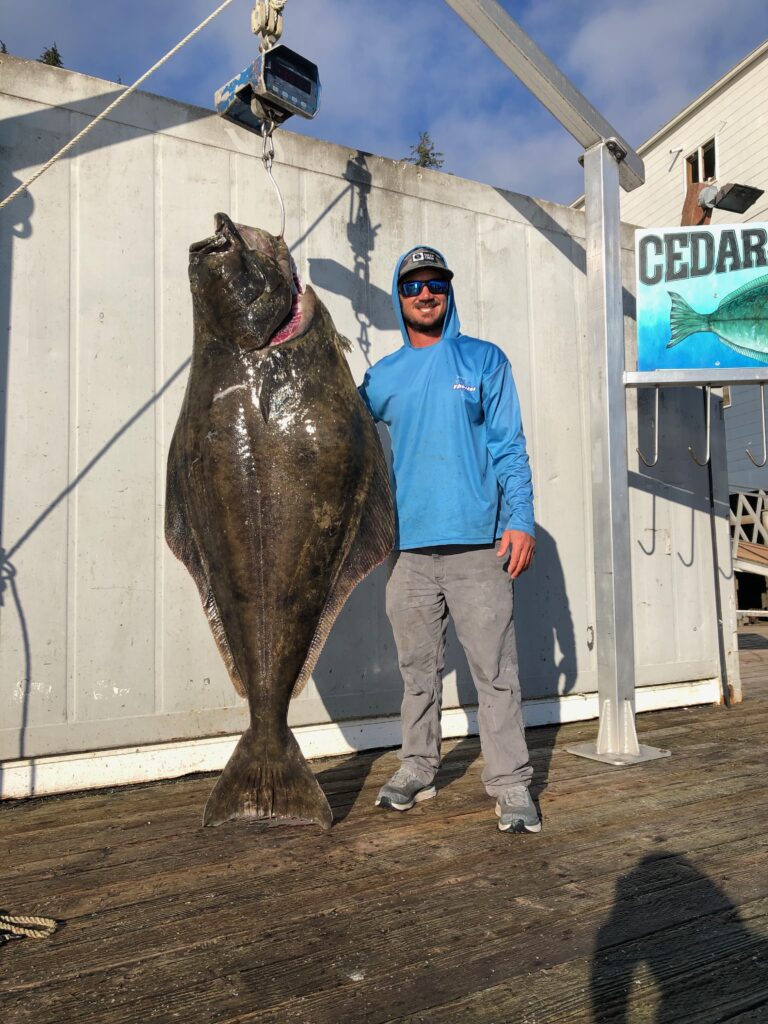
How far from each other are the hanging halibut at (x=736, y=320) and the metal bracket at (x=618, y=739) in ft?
Answer: 7.85

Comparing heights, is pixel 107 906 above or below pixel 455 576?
below

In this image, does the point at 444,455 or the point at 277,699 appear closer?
the point at 277,699

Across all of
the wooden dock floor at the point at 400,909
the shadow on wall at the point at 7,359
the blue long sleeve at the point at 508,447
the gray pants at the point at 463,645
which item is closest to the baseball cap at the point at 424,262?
the blue long sleeve at the point at 508,447

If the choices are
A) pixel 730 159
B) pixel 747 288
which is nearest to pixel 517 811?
pixel 747 288

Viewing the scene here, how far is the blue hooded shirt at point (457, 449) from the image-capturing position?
3.12 metres

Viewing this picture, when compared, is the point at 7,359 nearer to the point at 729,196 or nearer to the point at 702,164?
the point at 729,196

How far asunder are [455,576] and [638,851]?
121 centimetres

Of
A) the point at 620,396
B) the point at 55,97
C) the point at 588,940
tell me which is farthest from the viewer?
the point at 620,396

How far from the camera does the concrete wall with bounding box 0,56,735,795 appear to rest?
356 centimetres

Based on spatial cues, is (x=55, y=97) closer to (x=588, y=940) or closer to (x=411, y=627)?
(x=411, y=627)

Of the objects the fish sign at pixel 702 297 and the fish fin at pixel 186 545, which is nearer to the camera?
the fish fin at pixel 186 545

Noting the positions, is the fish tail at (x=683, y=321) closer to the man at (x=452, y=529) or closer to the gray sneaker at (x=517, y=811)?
the man at (x=452, y=529)

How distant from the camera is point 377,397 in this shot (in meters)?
3.40

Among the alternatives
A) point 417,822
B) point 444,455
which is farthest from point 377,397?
point 417,822
